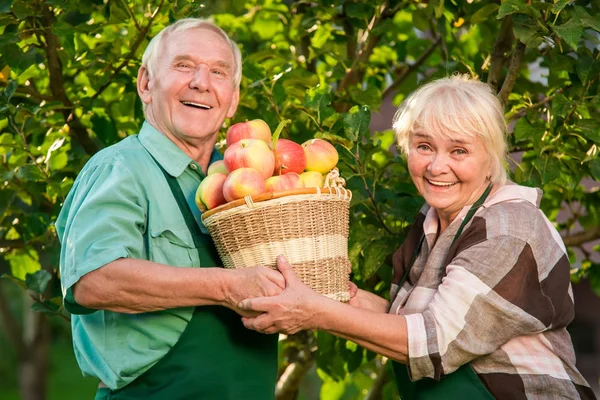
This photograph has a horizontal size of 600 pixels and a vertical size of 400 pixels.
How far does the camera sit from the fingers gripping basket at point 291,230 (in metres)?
2.41

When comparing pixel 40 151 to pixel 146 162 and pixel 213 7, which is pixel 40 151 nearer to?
pixel 146 162

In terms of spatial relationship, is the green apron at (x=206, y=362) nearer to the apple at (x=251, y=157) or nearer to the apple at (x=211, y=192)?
the apple at (x=211, y=192)

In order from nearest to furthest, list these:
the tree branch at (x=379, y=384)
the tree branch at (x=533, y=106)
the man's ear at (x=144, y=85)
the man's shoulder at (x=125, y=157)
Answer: the man's shoulder at (x=125, y=157)
the man's ear at (x=144, y=85)
the tree branch at (x=533, y=106)
the tree branch at (x=379, y=384)

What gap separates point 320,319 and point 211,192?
45cm

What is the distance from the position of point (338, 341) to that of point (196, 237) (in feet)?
4.62

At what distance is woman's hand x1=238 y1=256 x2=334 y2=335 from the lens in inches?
96.9

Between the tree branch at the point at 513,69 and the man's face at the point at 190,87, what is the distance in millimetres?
1127

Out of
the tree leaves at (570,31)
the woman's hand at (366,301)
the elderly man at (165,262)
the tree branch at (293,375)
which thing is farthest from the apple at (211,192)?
the tree branch at (293,375)

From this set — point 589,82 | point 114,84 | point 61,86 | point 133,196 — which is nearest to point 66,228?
point 133,196

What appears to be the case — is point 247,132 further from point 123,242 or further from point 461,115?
point 461,115

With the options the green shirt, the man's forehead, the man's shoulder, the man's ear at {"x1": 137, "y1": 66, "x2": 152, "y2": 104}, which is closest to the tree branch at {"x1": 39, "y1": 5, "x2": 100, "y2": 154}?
the man's ear at {"x1": 137, "y1": 66, "x2": 152, "y2": 104}

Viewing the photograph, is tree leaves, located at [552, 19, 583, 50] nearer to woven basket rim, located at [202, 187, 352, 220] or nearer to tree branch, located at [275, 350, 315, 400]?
woven basket rim, located at [202, 187, 352, 220]

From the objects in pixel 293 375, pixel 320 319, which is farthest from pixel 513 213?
pixel 293 375

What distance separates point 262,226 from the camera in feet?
7.96
